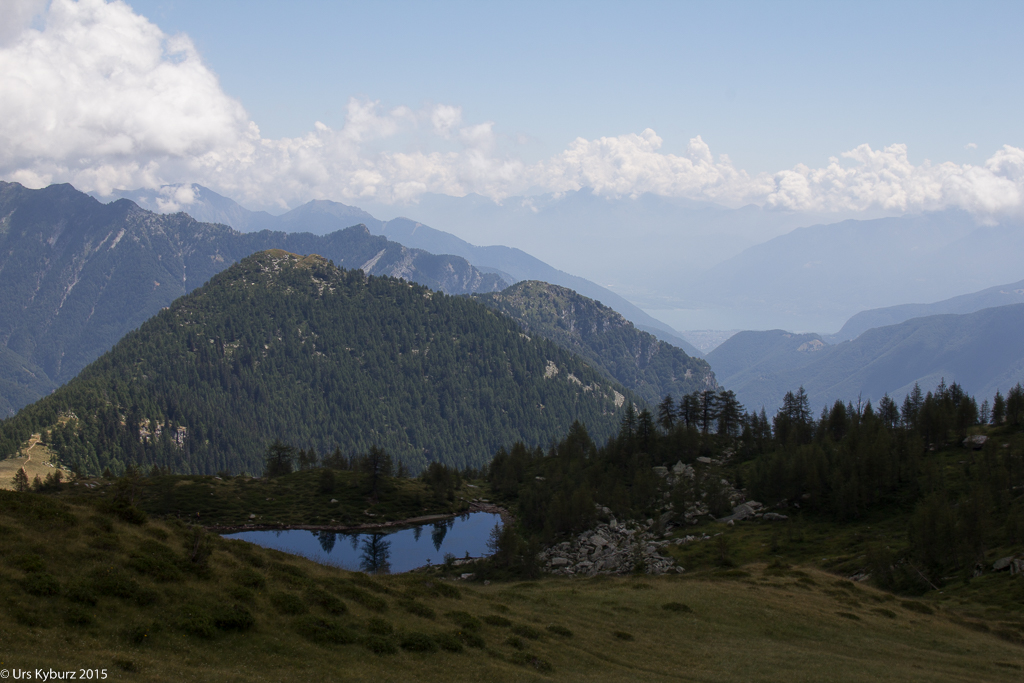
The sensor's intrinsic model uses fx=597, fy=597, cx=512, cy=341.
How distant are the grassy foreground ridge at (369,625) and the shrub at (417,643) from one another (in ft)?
0.31

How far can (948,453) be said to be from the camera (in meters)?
113

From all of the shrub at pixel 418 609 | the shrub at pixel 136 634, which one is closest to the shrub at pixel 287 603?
the shrub at pixel 136 634

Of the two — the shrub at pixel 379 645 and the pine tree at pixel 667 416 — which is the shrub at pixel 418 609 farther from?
the pine tree at pixel 667 416

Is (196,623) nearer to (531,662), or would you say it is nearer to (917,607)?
(531,662)

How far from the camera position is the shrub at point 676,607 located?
1985 inches

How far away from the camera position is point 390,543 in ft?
428

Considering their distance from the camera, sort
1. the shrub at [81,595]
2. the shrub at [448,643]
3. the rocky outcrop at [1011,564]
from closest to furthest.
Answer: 1. the shrub at [81,595]
2. the shrub at [448,643]
3. the rocky outcrop at [1011,564]

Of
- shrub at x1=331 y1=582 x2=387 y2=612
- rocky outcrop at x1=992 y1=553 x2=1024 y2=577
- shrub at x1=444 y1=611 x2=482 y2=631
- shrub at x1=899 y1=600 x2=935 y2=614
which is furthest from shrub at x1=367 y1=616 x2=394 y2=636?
rocky outcrop at x1=992 y1=553 x2=1024 y2=577

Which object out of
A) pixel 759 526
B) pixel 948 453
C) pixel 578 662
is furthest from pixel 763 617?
pixel 948 453

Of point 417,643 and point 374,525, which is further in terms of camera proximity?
point 374,525

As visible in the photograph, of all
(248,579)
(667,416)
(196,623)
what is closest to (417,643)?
(248,579)

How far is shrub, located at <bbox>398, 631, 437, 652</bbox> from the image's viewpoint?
32088 mm

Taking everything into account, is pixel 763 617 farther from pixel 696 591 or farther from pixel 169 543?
pixel 169 543

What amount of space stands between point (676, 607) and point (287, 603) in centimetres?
3301
